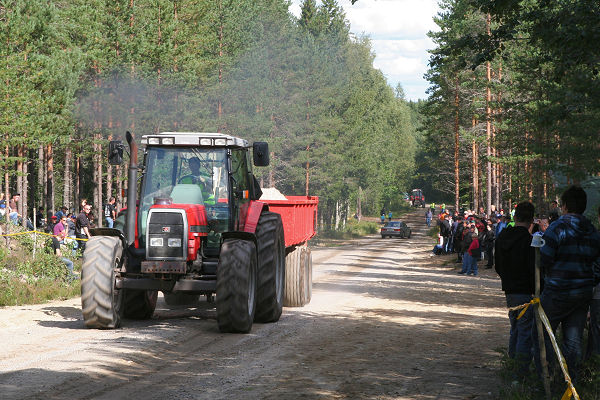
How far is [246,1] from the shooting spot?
58.6 metres

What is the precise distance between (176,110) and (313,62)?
24408mm

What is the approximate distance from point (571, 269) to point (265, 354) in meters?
4.15

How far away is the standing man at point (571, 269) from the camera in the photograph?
24.1 ft

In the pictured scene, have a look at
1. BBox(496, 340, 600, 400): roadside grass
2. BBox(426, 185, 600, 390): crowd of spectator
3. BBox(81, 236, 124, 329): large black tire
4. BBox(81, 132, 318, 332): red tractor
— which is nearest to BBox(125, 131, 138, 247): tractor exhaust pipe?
BBox(81, 132, 318, 332): red tractor

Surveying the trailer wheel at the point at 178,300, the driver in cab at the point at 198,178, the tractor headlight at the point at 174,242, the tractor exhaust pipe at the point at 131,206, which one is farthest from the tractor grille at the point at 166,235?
the trailer wheel at the point at 178,300

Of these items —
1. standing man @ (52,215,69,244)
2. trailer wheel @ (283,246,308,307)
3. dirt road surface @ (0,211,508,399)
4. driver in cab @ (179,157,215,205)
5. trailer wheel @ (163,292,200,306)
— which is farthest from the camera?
standing man @ (52,215,69,244)

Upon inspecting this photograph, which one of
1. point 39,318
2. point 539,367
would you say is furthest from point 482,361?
point 39,318

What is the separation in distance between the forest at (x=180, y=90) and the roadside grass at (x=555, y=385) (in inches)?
507

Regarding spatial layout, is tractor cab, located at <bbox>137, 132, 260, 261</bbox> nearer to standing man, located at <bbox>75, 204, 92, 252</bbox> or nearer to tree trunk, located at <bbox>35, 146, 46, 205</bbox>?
standing man, located at <bbox>75, 204, 92, 252</bbox>

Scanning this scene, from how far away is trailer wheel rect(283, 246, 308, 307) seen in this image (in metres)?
15.0

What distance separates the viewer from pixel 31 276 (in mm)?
18000

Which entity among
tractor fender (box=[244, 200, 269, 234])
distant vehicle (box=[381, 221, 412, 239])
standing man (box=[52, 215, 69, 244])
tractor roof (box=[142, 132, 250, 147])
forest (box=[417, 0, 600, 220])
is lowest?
distant vehicle (box=[381, 221, 412, 239])

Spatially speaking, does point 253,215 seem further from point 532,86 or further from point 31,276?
point 532,86

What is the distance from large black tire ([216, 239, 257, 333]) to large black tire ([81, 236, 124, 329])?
4.95 feet
